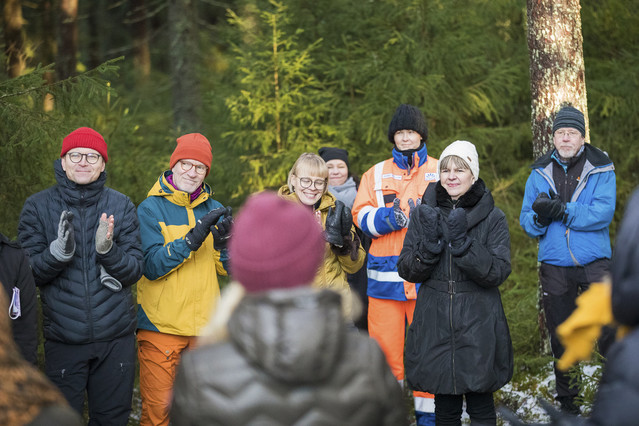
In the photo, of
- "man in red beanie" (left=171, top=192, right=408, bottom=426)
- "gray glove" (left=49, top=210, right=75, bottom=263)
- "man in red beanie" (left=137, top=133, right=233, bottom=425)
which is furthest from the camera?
"man in red beanie" (left=137, top=133, right=233, bottom=425)

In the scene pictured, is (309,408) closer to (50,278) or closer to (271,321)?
(271,321)

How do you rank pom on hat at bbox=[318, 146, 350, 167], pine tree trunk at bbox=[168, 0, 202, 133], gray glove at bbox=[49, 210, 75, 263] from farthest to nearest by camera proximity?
pine tree trunk at bbox=[168, 0, 202, 133] < pom on hat at bbox=[318, 146, 350, 167] < gray glove at bbox=[49, 210, 75, 263]

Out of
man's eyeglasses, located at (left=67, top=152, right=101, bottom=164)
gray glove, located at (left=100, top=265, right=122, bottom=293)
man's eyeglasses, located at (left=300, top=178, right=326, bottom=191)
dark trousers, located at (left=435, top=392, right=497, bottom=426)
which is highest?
man's eyeglasses, located at (left=67, top=152, right=101, bottom=164)

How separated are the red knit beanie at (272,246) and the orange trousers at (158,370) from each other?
3057 millimetres

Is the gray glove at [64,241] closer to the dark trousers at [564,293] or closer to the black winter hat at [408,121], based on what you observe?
the black winter hat at [408,121]

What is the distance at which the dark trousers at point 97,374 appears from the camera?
5012mm

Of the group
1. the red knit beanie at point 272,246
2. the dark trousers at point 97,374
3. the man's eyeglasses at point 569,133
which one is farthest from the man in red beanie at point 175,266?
the man's eyeglasses at point 569,133

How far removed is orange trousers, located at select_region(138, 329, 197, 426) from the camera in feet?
17.4

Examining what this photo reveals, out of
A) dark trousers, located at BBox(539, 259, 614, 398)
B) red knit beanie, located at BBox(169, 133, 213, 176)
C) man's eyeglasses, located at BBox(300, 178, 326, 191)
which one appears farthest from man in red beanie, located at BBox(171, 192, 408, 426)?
dark trousers, located at BBox(539, 259, 614, 398)

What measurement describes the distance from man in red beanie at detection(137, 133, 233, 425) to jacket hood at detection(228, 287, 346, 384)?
2.86m

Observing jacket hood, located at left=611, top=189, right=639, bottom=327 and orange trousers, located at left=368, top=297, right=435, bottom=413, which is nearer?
jacket hood, located at left=611, top=189, right=639, bottom=327

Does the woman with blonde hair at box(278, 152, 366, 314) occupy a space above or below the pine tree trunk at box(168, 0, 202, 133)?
below

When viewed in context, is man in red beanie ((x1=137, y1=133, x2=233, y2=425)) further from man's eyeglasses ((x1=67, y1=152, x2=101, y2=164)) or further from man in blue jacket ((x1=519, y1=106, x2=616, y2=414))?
man in blue jacket ((x1=519, y1=106, x2=616, y2=414))

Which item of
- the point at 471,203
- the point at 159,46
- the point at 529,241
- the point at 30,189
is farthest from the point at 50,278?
the point at 159,46
